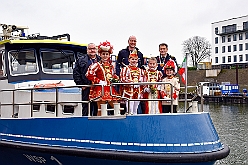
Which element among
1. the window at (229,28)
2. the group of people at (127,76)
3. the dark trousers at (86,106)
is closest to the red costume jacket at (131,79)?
the group of people at (127,76)

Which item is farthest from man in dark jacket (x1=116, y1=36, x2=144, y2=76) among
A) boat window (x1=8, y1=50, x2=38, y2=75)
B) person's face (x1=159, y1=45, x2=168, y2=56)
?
boat window (x1=8, y1=50, x2=38, y2=75)

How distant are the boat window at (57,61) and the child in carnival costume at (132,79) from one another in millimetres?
2406

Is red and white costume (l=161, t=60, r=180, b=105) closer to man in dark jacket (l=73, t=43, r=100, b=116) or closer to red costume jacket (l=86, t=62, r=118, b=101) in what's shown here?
red costume jacket (l=86, t=62, r=118, b=101)

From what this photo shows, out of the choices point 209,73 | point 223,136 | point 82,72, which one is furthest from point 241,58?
point 82,72

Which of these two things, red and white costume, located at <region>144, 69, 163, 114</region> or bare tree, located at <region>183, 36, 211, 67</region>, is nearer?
red and white costume, located at <region>144, 69, 163, 114</region>

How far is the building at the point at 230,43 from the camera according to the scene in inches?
2482

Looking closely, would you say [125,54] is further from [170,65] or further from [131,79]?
[170,65]

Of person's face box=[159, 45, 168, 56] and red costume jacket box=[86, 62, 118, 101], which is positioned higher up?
person's face box=[159, 45, 168, 56]

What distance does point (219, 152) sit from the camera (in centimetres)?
567

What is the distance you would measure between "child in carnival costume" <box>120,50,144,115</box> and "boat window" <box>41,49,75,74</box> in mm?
2406

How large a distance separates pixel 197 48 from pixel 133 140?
67.1m

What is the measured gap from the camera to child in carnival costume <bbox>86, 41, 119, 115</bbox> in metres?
6.00

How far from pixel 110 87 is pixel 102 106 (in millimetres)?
333

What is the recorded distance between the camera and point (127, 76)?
6191 mm
